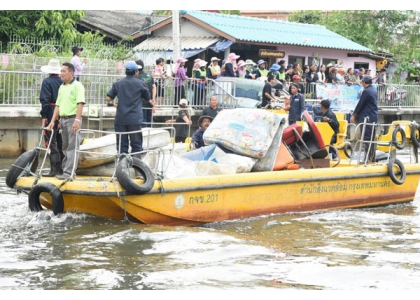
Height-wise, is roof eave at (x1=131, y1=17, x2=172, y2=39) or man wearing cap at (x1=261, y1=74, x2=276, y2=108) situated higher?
roof eave at (x1=131, y1=17, x2=172, y2=39)

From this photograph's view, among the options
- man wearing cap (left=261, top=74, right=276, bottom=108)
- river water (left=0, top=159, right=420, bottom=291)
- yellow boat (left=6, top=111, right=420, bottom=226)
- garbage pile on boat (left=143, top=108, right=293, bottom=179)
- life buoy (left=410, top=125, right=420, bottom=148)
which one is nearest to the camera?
river water (left=0, top=159, right=420, bottom=291)

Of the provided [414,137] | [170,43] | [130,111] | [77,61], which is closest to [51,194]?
[130,111]

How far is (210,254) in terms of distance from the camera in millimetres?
9195

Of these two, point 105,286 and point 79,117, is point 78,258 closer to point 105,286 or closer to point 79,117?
point 105,286

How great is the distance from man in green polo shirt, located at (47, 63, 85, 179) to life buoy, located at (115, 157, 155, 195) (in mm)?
978

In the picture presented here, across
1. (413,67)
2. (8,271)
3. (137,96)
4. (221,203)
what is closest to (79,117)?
(137,96)

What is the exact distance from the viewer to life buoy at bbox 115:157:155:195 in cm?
979

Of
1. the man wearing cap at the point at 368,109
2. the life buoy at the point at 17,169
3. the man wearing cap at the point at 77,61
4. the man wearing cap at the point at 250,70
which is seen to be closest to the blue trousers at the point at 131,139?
the life buoy at the point at 17,169

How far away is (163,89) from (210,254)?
40.5 ft

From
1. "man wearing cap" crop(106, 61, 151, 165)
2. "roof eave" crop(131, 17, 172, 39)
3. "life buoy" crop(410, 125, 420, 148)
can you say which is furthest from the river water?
"roof eave" crop(131, 17, 172, 39)

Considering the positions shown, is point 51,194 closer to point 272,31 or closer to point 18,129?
point 18,129

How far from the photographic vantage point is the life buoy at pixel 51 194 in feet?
33.2

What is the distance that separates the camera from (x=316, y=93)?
81.8 feet

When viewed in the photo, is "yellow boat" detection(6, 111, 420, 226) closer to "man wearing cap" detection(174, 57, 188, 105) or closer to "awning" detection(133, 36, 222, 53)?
"man wearing cap" detection(174, 57, 188, 105)
